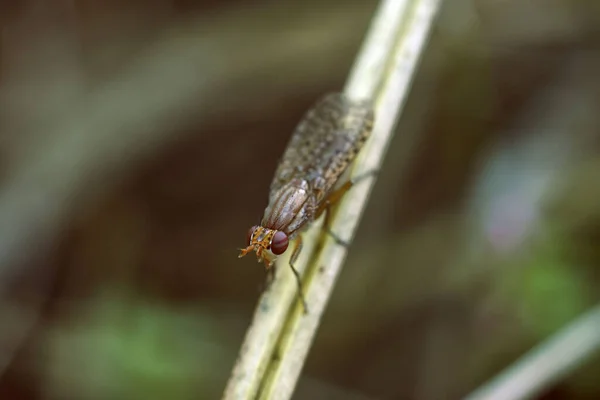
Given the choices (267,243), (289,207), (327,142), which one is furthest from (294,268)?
(327,142)

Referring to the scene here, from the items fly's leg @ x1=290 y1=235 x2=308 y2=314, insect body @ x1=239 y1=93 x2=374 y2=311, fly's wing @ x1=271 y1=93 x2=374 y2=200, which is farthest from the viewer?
fly's wing @ x1=271 y1=93 x2=374 y2=200

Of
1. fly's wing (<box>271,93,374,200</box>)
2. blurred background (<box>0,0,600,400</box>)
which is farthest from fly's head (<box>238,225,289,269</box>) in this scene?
blurred background (<box>0,0,600,400</box>)

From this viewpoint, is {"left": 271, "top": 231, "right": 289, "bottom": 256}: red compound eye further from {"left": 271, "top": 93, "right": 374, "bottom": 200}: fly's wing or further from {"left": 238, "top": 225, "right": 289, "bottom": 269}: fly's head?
{"left": 271, "top": 93, "right": 374, "bottom": 200}: fly's wing

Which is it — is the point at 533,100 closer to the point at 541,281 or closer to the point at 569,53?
the point at 569,53

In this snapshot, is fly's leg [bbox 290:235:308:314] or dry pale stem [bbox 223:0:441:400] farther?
fly's leg [bbox 290:235:308:314]

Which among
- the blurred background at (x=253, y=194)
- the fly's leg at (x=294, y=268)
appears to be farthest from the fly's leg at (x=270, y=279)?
the blurred background at (x=253, y=194)

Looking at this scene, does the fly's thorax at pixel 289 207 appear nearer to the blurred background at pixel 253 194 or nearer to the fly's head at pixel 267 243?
the fly's head at pixel 267 243

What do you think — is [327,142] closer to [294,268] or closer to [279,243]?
[279,243]

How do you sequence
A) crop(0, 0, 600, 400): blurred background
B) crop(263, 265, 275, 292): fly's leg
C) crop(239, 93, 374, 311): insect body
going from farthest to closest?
crop(0, 0, 600, 400): blurred background < crop(239, 93, 374, 311): insect body < crop(263, 265, 275, 292): fly's leg
